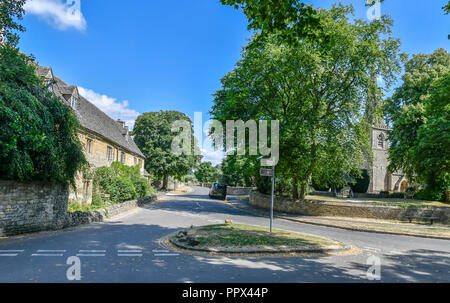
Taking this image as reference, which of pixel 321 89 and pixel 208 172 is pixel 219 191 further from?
pixel 208 172

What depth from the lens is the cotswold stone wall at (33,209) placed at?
1103cm

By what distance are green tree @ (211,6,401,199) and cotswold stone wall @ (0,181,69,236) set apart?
13629mm

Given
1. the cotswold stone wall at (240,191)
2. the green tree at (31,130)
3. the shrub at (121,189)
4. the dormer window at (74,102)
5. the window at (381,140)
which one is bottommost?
the cotswold stone wall at (240,191)

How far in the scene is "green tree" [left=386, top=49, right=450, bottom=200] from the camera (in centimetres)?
2175

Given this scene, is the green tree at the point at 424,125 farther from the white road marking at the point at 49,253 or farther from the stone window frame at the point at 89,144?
the stone window frame at the point at 89,144

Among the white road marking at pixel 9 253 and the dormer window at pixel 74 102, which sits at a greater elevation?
the dormer window at pixel 74 102

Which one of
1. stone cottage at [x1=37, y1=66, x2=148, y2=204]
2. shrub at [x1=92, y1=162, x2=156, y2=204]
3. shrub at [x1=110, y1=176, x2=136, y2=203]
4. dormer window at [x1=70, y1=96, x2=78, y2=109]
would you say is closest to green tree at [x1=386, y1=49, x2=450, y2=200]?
shrub at [x1=110, y1=176, x2=136, y2=203]

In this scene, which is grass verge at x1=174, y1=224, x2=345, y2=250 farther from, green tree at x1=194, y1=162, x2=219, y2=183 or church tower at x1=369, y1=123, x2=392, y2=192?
green tree at x1=194, y1=162, x2=219, y2=183

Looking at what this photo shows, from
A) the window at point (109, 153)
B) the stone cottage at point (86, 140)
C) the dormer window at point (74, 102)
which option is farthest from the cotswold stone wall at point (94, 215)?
the dormer window at point (74, 102)

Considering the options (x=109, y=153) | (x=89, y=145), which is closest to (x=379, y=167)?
(x=109, y=153)

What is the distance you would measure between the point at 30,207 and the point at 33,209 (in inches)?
6.5

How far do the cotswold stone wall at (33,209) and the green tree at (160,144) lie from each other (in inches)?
1328
